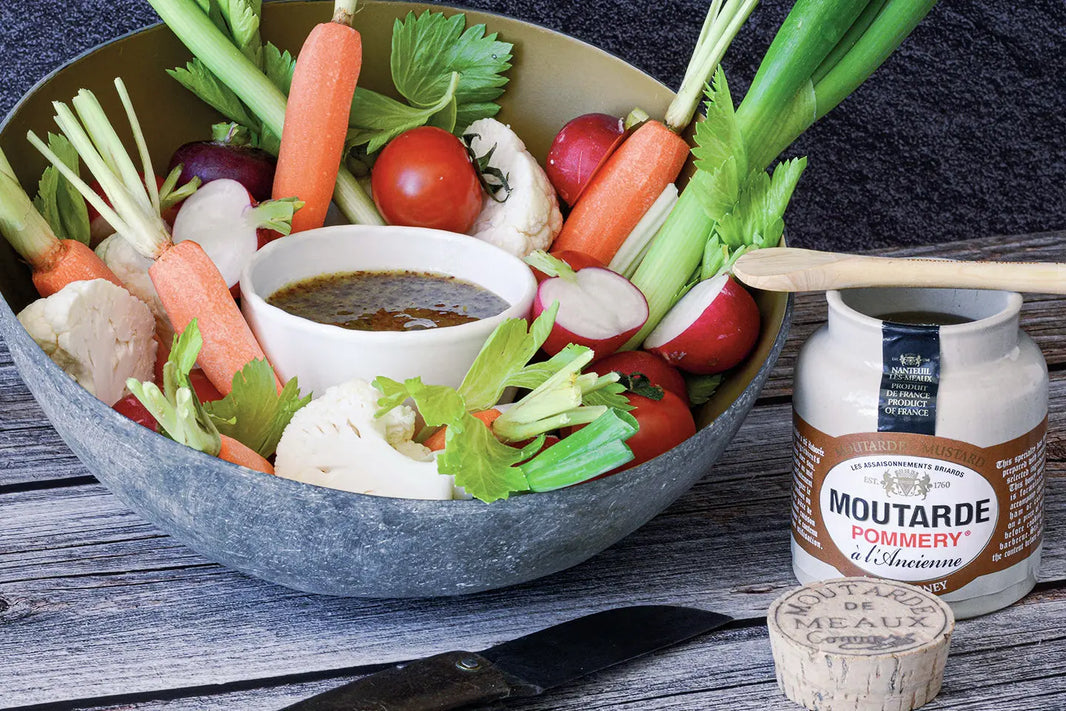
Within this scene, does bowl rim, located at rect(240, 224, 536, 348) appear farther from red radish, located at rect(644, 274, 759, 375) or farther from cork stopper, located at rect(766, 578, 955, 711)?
cork stopper, located at rect(766, 578, 955, 711)

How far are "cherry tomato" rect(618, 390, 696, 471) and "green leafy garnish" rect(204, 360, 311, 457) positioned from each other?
187 mm

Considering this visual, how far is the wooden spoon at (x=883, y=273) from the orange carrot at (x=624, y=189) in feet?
0.70

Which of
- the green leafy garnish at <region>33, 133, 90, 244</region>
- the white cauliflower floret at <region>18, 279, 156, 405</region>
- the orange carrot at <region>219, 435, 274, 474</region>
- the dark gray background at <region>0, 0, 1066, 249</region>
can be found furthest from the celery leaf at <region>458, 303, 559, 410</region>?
the dark gray background at <region>0, 0, 1066, 249</region>

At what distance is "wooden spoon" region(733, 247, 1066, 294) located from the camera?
630mm

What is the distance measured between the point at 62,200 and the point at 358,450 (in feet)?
1.04

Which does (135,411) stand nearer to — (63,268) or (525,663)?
(63,268)

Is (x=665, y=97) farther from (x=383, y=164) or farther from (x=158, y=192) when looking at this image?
(x=158, y=192)

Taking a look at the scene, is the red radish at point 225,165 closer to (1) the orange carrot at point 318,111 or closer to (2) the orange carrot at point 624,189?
(1) the orange carrot at point 318,111

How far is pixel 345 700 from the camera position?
0.59m

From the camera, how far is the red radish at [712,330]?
0.76m

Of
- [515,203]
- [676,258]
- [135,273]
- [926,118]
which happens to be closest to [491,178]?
[515,203]

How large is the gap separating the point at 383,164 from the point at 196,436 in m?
0.32

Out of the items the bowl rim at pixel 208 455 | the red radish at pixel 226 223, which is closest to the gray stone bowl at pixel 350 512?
the bowl rim at pixel 208 455

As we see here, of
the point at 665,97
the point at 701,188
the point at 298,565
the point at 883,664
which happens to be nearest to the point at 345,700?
the point at 298,565
